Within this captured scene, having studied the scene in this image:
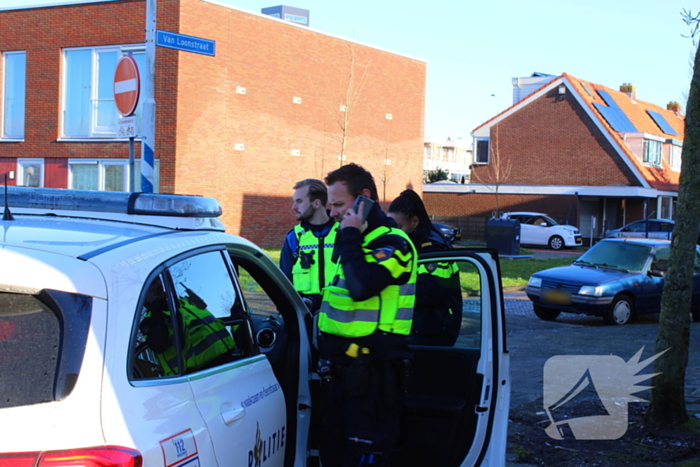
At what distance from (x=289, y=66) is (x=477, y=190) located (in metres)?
18.1

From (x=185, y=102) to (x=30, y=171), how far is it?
5.95 m

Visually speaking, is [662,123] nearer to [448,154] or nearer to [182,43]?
[182,43]

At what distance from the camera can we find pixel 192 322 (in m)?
2.75

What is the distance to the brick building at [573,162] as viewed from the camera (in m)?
38.0

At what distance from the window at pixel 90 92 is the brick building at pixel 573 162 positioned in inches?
816

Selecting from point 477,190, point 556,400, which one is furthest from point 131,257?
point 477,190

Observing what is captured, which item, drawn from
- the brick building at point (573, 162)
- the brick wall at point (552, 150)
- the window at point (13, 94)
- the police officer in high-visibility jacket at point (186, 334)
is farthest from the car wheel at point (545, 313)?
the brick wall at point (552, 150)

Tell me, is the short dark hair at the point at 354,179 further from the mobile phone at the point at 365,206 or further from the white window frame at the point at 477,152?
the white window frame at the point at 477,152

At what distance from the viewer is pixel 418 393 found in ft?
13.5

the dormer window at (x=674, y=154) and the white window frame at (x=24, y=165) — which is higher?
the dormer window at (x=674, y=154)

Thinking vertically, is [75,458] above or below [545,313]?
above

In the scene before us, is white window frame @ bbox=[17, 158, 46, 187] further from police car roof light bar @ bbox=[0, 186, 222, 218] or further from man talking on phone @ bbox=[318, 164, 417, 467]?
man talking on phone @ bbox=[318, 164, 417, 467]

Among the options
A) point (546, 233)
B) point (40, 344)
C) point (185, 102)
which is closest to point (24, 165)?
point (185, 102)

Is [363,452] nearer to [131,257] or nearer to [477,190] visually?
[131,257]
